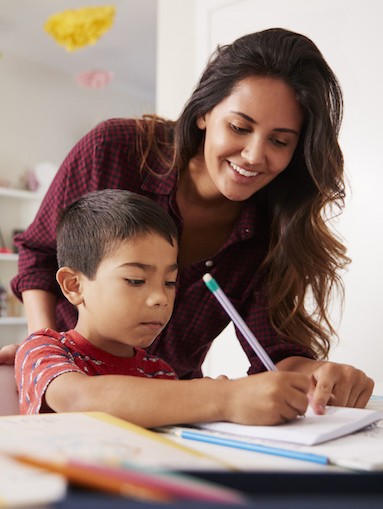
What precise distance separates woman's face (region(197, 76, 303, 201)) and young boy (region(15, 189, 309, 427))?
26 cm

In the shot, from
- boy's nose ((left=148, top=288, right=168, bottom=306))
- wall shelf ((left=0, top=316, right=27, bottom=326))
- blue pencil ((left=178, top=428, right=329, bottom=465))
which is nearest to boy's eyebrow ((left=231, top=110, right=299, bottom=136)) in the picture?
boy's nose ((left=148, top=288, right=168, bottom=306))

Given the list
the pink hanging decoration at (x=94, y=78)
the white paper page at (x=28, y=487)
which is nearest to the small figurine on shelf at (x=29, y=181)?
the pink hanging decoration at (x=94, y=78)

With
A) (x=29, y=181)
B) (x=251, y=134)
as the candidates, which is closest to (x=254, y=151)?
(x=251, y=134)

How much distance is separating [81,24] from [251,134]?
2.51 metres

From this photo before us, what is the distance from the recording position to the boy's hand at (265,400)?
2.37ft

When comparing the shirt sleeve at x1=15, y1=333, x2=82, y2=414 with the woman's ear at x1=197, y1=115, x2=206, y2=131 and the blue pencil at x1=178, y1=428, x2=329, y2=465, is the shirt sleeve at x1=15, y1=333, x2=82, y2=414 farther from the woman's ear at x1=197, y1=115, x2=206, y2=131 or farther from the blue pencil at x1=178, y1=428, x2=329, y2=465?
the woman's ear at x1=197, y1=115, x2=206, y2=131

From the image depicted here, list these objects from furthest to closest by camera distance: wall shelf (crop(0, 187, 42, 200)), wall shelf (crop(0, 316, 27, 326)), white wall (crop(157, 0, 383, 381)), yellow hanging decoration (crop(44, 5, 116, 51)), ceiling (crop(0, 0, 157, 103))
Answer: wall shelf (crop(0, 187, 42, 200)), wall shelf (crop(0, 316, 27, 326)), ceiling (crop(0, 0, 157, 103)), yellow hanging decoration (crop(44, 5, 116, 51)), white wall (crop(157, 0, 383, 381))

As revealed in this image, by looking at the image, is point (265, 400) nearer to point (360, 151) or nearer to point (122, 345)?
point (122, 345)

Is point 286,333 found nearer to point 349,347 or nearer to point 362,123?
point 349,347

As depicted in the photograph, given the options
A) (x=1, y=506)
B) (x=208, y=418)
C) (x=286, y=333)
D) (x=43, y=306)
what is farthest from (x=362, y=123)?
(x=1, y=506)

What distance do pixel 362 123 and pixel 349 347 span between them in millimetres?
703

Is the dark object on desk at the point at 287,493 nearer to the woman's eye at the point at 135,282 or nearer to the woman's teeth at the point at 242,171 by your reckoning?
the woman's eye at the point at 135,282

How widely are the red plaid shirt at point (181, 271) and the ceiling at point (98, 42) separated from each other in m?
3.10

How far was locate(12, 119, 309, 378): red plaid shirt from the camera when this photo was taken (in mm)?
1380
